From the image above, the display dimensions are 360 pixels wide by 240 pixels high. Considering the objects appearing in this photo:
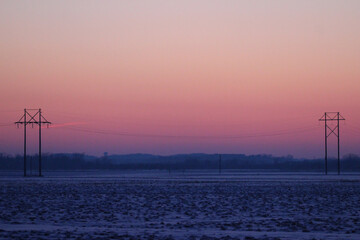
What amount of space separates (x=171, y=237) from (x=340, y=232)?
6.35 m

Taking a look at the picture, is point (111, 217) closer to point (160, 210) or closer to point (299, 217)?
point (160, 210)

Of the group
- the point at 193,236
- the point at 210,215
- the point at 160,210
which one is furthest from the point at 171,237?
the point at 160,210

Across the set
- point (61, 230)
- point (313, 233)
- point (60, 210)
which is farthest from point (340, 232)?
point (60, 210)

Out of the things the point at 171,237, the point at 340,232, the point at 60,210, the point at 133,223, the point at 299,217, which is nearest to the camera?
the point at 171,237

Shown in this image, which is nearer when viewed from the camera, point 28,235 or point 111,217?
point 28,235

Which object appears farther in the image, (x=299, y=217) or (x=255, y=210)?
(x=255, y=210)

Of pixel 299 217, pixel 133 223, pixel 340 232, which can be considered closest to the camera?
pixel 340 232

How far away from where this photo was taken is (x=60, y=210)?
30031 mm

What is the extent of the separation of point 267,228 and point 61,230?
308 inches

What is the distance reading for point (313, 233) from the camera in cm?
2073

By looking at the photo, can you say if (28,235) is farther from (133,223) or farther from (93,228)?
(133,223)

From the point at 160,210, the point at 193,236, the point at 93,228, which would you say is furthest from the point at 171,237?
the point at 160,210

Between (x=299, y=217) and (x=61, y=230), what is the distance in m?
11.2

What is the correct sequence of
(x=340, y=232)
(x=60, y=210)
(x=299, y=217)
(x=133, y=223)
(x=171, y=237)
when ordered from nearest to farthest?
(x=171, y=237), (x=340, y=232), (x=133, y=223), (x=299, y=217), (x=60, y=210)
